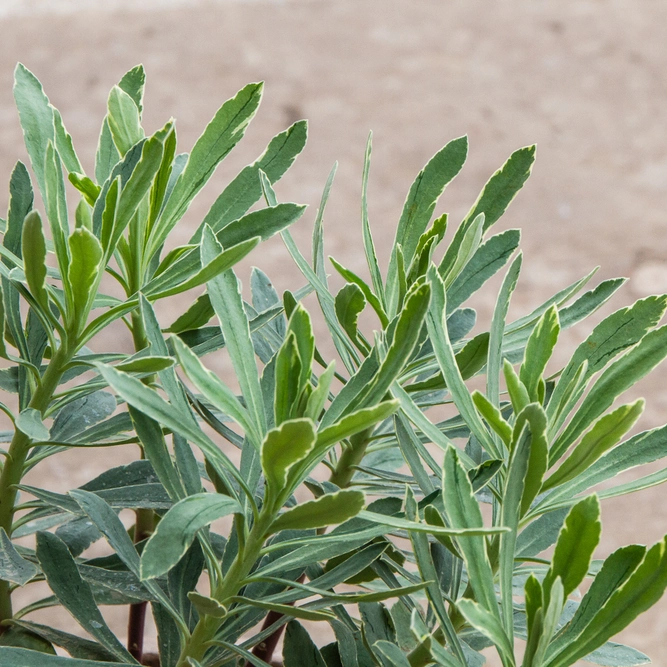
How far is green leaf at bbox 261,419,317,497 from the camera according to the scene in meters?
0.35

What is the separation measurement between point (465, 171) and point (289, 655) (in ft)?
6.60

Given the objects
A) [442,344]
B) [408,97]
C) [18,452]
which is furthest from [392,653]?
[408,97]

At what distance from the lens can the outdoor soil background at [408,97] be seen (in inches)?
89.4

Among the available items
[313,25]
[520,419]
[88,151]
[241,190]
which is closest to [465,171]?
[313,25]

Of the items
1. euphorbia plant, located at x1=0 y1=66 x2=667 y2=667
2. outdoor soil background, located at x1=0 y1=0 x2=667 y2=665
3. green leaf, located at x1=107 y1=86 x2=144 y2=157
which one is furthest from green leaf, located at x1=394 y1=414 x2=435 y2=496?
outdoor soil background, located at x1=0 y1=0 x2=667 y2=665

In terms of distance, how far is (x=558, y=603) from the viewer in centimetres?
37

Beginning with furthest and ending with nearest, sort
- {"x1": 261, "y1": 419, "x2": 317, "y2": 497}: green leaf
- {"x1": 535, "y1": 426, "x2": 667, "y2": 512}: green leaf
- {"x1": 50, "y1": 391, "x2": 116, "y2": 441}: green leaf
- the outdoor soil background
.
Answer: the outdoor soil background, {"x1": 50, "y1": 391, "x2": 116, "y2": 441}: green leaf, {"x1": 535, "y1": 426, "x2": 667, "y2": 512}: green leaf, {"x1": 261, "y1": 419, "x2": 317, "y2": 497}: green leaf

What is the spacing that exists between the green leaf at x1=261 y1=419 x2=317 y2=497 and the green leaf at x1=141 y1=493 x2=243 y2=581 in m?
0.03

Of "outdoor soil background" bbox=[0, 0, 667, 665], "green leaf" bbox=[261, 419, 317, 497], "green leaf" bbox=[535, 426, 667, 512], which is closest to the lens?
"green leaf" bbox=[261, 419, 317, 497]

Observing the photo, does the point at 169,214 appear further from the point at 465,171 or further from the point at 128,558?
the point at 465,171

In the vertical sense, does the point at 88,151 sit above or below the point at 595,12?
below

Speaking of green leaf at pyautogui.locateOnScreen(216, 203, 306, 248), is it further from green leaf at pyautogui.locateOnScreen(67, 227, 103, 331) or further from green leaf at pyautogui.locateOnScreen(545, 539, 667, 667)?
green leaf at pyautogui.locateOnScreen(545, 539, 667, 667)

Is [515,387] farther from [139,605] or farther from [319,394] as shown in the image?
[139,605]

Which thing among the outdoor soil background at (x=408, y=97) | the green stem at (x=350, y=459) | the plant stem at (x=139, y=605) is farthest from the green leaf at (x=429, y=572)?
the outdoor soil background at (x=408, y=97)
